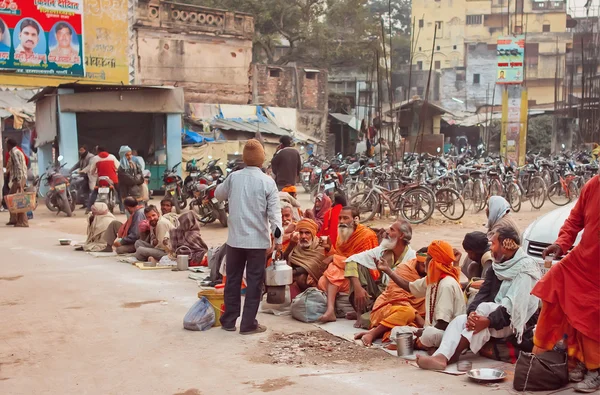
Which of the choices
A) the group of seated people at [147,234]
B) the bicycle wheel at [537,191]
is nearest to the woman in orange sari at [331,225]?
the group of seated people at [147,234]

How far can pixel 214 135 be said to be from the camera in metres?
25.1

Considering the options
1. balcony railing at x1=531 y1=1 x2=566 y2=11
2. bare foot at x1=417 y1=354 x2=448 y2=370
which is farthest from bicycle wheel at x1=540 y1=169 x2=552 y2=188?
balcony railing at x1=531 y1=1 x2=566 y2=11

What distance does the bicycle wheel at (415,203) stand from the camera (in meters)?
13.3

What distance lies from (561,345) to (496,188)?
11.4 meters

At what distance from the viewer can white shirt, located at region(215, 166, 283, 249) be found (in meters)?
5.91

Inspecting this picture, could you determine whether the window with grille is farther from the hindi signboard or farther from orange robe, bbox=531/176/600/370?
orange robe, bbox=531/176/600/370

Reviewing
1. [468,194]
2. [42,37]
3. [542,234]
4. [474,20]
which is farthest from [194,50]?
[474,20]

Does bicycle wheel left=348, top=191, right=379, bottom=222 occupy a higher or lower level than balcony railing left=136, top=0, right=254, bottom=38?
lower

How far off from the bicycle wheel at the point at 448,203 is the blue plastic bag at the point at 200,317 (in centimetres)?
837

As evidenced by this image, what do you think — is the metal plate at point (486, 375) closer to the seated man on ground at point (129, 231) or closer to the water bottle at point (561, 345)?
the water bottle at point (561, 345)

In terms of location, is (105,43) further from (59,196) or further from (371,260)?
(371,260)

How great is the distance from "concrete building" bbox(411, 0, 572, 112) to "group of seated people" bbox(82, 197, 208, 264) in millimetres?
40344

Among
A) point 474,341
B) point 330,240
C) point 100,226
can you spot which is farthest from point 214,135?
point 474,341

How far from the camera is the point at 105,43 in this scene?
79.2 ft
